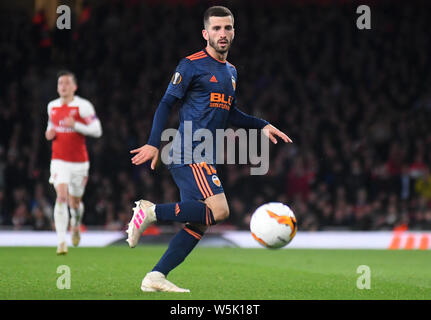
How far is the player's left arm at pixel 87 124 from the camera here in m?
9.56

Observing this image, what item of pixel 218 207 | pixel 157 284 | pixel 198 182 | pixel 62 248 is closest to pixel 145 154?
pixel 198 182

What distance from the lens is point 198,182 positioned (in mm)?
5762

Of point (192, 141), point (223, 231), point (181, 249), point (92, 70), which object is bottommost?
point (223, 231)

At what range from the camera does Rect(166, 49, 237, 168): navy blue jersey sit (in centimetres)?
585

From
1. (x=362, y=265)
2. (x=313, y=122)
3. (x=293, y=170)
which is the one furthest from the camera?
(x=313, y=122)

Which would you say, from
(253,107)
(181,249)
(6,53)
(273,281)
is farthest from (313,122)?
(181,249)

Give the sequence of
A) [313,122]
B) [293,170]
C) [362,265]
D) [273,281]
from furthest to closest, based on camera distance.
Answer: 1. [313,122]
2. [293,170]
3. [362,265]
4. [273,281]

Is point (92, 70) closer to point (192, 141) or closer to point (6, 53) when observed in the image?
point (6, 53)

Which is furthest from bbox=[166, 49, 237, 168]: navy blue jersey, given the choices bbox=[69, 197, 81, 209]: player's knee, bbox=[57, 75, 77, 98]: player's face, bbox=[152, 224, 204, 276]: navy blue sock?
bbox=[69, 197, 81, 209]: player's knee

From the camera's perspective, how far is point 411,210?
1404 centimetres

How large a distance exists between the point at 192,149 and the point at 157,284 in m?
1.04

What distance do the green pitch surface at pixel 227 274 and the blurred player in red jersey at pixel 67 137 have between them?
873 millimetres

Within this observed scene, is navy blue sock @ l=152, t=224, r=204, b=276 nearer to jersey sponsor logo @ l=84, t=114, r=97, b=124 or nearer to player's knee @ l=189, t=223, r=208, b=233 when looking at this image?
player's knee @ l=189, t=223, r=208, b=233
